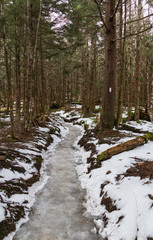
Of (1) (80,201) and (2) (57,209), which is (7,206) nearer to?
(2) (57,209)

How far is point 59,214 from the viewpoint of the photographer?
4445 mm

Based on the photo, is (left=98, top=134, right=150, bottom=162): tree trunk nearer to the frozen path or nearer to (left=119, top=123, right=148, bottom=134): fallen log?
the frozen path

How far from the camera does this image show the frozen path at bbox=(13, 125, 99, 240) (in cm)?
375

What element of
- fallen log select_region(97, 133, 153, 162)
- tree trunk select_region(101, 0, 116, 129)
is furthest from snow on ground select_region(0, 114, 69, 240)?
tree trunk select_region(101, 0, 116, 129)

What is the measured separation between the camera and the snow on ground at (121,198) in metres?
3.21

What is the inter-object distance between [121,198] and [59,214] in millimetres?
1661

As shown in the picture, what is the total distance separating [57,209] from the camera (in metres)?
4.66

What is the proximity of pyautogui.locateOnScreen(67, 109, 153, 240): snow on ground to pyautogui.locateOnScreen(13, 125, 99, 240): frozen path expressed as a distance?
292 mm

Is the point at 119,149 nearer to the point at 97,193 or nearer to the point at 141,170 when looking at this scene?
the point at 141,170

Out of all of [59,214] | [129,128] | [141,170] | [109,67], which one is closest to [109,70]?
[109,67]

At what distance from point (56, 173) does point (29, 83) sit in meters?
5.71

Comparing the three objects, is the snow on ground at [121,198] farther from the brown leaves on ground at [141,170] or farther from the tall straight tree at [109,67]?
the tall straight tree at [109,67]

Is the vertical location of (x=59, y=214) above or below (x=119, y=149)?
below

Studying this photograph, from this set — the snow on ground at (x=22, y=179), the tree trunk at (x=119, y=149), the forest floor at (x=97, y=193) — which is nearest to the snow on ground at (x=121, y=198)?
the forest floor at (x=97, y=193)
